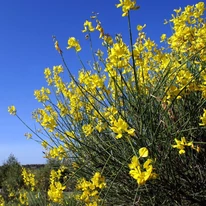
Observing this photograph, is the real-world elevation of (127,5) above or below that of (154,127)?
above

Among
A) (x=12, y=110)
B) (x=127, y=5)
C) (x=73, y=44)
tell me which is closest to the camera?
(x=127, y=5)

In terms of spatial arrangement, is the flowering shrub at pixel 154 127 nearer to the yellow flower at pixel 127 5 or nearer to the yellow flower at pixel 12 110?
the yellow flower at pixel 127 5

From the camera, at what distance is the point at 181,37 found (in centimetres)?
286

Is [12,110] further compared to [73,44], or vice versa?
[12,110]

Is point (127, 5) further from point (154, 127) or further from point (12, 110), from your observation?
point (12, 110)

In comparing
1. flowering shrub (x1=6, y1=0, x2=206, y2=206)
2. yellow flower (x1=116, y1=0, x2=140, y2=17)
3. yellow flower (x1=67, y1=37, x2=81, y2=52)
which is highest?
yellow flower (x1=67, y1=37, x2=81, y2=52)

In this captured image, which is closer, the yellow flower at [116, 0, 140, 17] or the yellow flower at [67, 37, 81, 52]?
the yellow flower at [116, 0, 140, 17]

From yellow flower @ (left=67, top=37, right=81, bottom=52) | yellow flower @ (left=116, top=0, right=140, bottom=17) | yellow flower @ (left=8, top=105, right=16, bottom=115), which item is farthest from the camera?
yellow flower @ (left=8, top=105, right=16, bottom=115)

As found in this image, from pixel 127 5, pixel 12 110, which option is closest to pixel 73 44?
pixel 127 5

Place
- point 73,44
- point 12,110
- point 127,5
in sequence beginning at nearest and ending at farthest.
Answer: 1. point 127,5
2. point 73,44
3. point 12,110

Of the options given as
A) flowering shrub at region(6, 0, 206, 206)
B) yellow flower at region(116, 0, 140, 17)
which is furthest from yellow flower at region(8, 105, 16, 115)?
yellow flower at region(116, 0, 140, 17)

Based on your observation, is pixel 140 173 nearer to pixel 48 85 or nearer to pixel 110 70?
pixel 110 70

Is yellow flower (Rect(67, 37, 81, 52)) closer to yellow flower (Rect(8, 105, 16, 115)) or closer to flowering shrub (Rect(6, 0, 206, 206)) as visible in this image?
flowering shrub (Rect(6, 0, 206, 206))

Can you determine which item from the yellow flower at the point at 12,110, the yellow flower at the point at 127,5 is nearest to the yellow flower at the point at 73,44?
the yellow flower at the point at 127,5
